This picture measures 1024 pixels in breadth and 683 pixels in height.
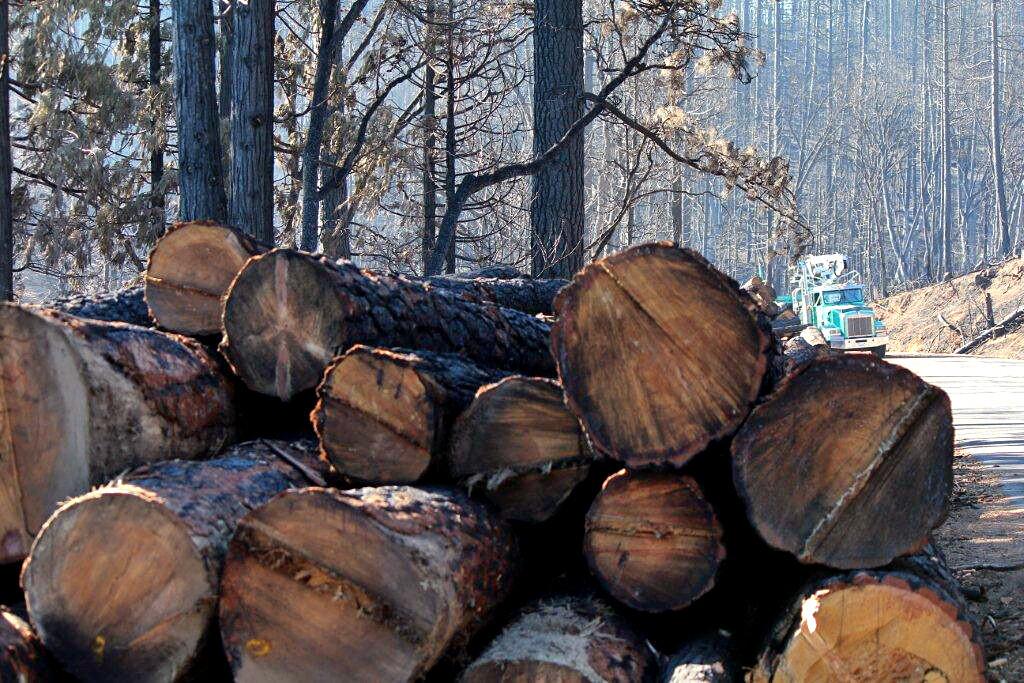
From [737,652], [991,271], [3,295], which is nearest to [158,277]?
[737,652]

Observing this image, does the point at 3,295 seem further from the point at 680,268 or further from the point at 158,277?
the point at 680,268

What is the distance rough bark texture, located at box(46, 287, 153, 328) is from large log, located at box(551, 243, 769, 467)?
7.91 ft

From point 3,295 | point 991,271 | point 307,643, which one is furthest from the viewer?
point 991,271

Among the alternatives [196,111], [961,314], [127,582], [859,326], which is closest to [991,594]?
[127,582]

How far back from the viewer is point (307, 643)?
111 inches

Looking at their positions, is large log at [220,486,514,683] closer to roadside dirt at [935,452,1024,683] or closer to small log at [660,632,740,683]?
small log at [660,632,740,683]

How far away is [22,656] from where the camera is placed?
296 centimetres

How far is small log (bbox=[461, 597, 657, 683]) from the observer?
9.57 ft

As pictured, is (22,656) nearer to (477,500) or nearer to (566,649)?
(477,500)

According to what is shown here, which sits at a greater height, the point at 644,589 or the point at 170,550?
the point at 170,550

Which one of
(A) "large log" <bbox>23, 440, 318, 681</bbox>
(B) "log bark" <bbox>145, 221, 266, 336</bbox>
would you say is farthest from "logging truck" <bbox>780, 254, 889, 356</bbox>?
(A) "large log" <bbox>23, 440, 318, 681</bbox>

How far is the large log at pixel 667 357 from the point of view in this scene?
3.20m

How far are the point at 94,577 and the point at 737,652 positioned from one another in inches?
74.3

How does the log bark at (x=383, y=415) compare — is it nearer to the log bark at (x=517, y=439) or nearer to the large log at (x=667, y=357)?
the log bark at (x=517, y=439)
